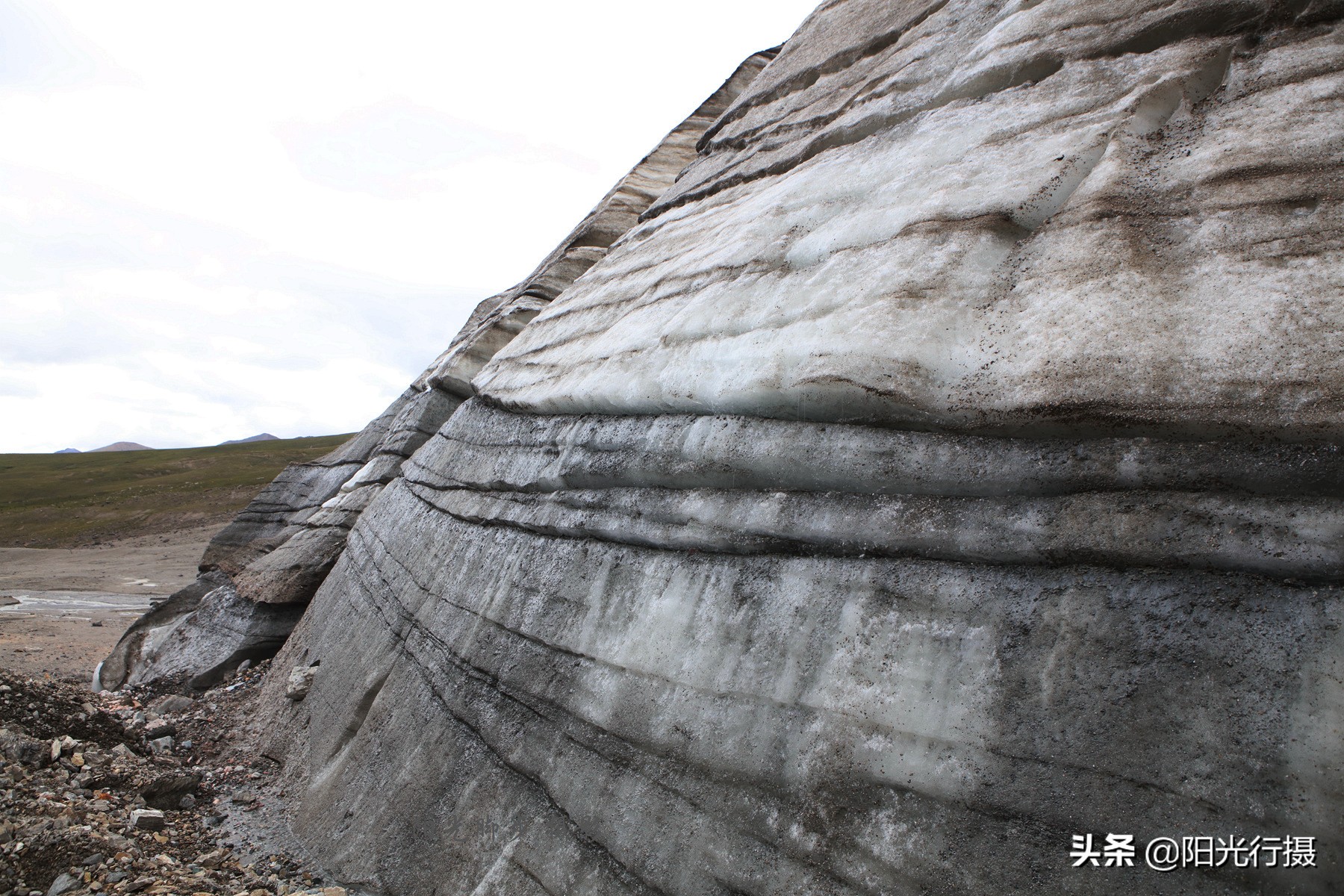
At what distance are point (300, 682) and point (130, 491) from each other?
46.8 metres

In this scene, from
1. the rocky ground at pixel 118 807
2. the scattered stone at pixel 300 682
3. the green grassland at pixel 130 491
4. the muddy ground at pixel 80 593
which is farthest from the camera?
the green grassland at pixel 130 491

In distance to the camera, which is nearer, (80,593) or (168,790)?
(168,790)

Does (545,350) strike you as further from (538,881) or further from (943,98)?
(538,881)

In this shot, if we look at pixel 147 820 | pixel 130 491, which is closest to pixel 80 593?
pixel 147 820

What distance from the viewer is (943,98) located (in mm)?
4602

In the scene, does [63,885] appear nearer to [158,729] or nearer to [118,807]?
[118,807]

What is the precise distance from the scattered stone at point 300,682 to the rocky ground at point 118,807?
576mm

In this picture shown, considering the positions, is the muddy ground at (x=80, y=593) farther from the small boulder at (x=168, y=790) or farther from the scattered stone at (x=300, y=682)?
the small boulder at (x=168, y=790)

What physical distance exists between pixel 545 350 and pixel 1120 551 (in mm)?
4968

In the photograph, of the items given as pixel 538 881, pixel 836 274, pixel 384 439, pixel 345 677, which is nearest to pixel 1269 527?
pixel 836 274

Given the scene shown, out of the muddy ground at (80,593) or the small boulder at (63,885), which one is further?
the muddy ground at (80,593)

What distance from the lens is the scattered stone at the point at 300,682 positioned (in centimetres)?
616

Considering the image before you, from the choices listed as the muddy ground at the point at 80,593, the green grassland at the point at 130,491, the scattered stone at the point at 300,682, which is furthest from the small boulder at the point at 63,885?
the green grassland at the point at 130,491

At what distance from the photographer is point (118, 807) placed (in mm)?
4312
